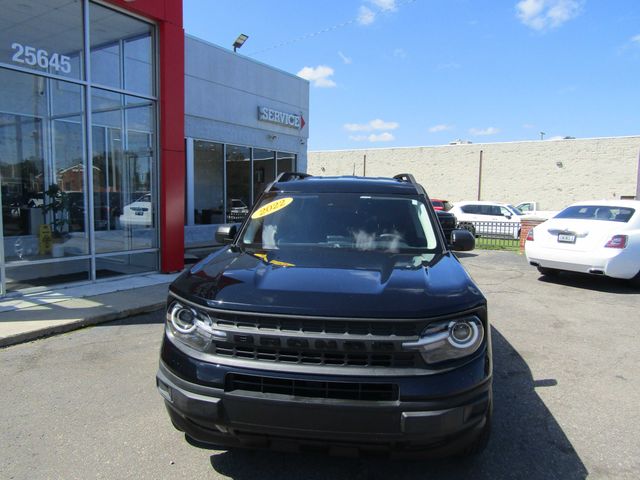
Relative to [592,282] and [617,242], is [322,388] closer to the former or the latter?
[617,242]

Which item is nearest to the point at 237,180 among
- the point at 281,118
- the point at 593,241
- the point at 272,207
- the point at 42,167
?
the point at 281,118

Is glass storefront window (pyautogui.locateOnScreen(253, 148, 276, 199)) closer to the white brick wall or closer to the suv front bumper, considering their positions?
→ the suv front bumper

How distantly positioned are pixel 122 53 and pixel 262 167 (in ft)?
25.1

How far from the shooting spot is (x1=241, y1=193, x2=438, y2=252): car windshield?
3.65m

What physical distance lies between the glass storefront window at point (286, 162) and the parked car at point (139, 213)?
7887 millimetres

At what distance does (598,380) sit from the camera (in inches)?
171

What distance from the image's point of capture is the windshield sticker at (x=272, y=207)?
4.02 metres

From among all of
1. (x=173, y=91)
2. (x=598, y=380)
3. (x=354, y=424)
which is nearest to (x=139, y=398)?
(x=354, y=424)

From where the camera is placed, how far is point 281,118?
641 inches

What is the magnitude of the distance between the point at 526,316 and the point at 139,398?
17.6ft

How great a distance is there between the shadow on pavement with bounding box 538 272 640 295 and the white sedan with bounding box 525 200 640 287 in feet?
0.89

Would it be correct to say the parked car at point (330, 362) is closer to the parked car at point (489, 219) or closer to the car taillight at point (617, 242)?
the car taillight at point (617, 242)

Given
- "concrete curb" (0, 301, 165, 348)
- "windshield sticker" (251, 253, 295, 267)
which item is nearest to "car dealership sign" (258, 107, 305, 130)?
"concrete curb" (0, 301, 165, 348)

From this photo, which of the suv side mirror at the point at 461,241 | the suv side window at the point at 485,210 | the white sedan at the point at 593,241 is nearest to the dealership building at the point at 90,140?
the suv side mirror at the point at 461,241
